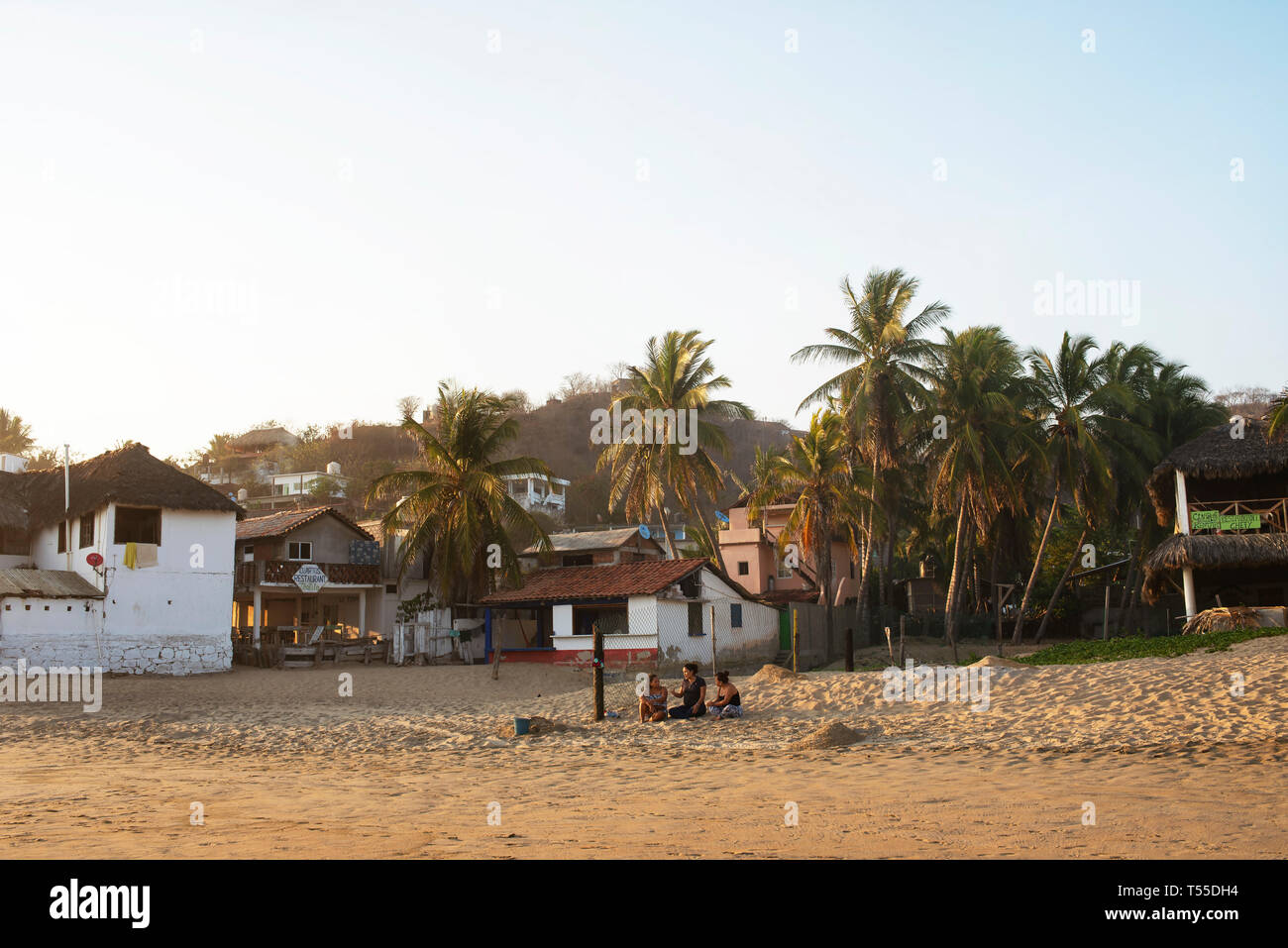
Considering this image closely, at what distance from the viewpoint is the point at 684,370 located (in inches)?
1471

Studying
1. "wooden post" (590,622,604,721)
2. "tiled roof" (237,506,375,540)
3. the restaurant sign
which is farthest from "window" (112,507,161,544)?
the restaurant sign

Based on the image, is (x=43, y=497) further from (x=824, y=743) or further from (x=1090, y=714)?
(x=1090, y=714)

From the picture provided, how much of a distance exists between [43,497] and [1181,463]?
110 feet

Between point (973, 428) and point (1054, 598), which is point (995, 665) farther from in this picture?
point (1054, 598)

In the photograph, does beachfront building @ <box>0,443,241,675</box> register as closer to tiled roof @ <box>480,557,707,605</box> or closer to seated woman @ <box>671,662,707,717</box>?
tiled roof @ <box>480,557,707,605</box>

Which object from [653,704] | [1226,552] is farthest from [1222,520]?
[653,704]

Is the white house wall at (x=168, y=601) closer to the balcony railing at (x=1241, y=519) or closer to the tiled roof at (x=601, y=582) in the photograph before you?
the tiled roof at (x=601, y=582)

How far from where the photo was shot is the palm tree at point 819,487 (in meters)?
37.6

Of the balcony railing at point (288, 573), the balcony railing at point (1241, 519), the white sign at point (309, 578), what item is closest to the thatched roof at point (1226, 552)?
the balcony railing at point (1241, 519)

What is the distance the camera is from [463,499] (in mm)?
33156

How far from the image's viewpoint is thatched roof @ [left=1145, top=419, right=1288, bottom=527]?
29.3m

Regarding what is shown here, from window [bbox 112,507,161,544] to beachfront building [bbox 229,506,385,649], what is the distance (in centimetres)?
437

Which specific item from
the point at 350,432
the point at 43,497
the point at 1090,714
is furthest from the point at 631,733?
the point at 350,432
